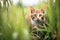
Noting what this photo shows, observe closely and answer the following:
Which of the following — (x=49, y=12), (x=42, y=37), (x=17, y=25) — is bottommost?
(x=42, y=37)

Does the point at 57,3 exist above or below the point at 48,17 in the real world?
above

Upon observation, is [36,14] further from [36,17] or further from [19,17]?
[19,17]

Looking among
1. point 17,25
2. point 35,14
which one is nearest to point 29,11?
point 35,14

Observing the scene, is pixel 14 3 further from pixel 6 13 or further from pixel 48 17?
pixel 48 17

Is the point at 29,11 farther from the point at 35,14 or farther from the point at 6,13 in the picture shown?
the point at 6,13

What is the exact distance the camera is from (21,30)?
4.80 ft

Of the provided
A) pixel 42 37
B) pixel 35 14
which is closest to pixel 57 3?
pixel 35 14

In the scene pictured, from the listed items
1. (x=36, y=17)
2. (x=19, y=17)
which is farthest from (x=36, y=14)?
(x=19, y=17)

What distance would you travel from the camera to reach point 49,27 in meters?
1.46

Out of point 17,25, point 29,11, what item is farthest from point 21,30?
point 29,11

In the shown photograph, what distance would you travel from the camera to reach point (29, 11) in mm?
1464

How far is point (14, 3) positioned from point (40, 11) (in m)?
0.24

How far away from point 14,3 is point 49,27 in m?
0.37

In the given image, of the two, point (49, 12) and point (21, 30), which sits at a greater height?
point (49, 12)
